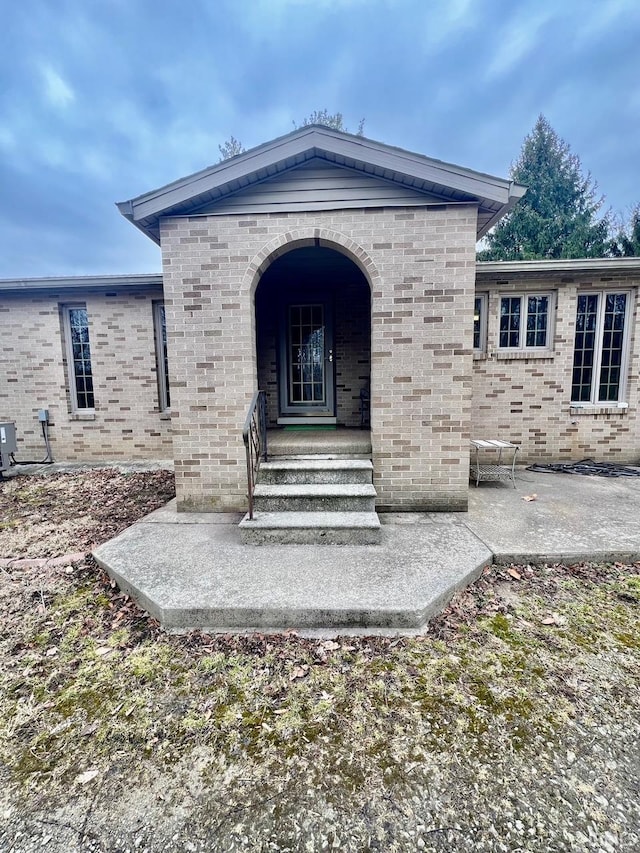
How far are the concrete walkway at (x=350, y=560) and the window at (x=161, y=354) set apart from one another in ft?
12.1

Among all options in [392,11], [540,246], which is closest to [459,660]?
[540,246]

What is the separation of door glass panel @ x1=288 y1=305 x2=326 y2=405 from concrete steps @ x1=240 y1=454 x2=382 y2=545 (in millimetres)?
2223

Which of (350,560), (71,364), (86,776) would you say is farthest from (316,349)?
(86,776)

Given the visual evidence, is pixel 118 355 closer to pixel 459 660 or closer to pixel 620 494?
pixel 459 660

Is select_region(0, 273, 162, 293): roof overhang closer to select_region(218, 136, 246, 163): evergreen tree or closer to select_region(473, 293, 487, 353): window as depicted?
select_region(473, 293, 487, 353): window

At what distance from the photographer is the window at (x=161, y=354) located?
7.62 m

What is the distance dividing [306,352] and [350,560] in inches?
158

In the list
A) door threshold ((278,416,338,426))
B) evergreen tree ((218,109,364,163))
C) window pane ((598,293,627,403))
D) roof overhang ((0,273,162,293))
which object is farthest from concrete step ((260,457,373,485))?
evergreen tree ((218,109,364,163))

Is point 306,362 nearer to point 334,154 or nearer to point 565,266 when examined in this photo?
point 334,154

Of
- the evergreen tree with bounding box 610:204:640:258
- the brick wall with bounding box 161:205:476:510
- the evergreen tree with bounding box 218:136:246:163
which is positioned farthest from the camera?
the evergreen tree with bounding box 218:136:246:163

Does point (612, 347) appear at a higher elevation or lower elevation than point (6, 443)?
higher

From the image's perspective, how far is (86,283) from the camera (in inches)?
287

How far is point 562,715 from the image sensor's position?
1.94 metres

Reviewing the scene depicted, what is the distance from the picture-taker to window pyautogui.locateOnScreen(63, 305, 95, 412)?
25.6 ft
